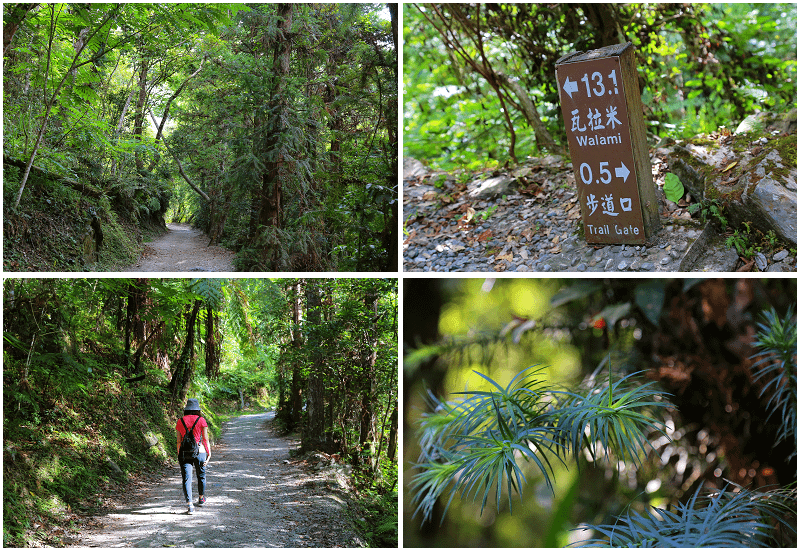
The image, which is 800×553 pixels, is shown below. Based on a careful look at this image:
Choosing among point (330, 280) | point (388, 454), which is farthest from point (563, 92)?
point (388, 454)

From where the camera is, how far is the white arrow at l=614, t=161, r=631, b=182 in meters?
2.53

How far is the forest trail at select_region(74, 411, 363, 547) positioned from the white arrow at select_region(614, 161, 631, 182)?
244 cm

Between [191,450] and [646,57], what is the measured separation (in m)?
4.74

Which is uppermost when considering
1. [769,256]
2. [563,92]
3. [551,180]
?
[563,92]

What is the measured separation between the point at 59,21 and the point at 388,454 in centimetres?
325

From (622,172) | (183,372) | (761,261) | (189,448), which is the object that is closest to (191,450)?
(189,448)

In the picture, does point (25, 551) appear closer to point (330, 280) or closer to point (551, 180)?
point (330, 280)

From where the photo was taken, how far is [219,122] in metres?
3.59

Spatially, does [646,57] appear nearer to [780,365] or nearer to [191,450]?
[780,365]

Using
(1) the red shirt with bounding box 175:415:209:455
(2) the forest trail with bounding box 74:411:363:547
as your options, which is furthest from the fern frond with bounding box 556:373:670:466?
(1) the red shirt with bounding box 175:415:209:455

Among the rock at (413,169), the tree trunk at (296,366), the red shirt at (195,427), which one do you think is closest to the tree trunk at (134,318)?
the red shirt at (195,427)

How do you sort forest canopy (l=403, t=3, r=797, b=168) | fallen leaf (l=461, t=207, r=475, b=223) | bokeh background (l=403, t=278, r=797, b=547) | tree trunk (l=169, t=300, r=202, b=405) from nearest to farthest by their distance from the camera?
bokeh background (l=403, t=278, r=797, b=547)
fallen leaf (l=461, t=207, r=475, b=223)
forest canopy (l=403, t=3, r=797, b=168)
tree trunk (l=169, t=300, r=202, b=405)

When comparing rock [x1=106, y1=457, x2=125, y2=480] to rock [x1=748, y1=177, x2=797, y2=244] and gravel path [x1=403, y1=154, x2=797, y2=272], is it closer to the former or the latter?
gravel path [x1=403, y1=154, x2=797, y2=272]

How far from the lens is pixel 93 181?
3268mm
